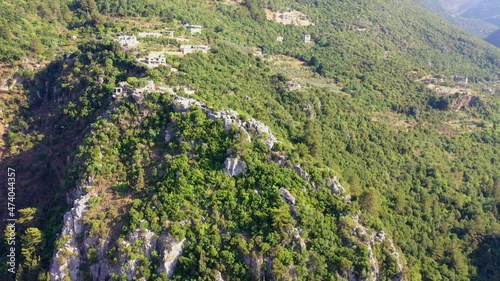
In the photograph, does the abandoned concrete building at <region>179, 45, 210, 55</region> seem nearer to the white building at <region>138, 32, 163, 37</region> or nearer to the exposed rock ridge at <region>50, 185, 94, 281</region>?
the white building at <region>138, 32, 163, 37</region>

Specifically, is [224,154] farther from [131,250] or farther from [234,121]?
[131,250]

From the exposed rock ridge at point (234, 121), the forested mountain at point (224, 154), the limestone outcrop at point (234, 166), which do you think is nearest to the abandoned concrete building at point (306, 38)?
the forested mountain at point (224, 154)

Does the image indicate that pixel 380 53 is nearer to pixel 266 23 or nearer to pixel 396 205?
pixel 266 23

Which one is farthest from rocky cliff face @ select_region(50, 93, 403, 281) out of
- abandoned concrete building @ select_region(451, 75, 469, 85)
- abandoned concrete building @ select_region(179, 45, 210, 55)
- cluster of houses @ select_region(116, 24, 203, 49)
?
abandoned concrete building @ select_region(451, 75, 469, 85)

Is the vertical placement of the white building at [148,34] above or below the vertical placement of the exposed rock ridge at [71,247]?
above

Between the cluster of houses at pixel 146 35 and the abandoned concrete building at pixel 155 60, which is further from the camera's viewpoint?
the cluster of houses at pixel 146 35

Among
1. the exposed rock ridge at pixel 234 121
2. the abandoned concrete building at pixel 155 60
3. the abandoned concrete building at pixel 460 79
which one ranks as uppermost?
the abandoned concrete building at pixel 155 60

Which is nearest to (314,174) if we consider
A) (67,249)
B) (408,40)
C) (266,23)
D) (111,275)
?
(111,275)

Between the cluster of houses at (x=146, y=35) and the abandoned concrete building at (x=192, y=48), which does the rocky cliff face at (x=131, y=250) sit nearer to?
the cluster of houses at (x=146, y=35)

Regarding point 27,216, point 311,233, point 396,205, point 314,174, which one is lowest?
point 27,216
